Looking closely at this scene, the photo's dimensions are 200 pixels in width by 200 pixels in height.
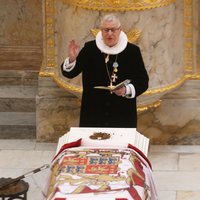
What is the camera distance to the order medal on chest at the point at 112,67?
Result: 33.3 feet

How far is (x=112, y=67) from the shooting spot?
1018 cm

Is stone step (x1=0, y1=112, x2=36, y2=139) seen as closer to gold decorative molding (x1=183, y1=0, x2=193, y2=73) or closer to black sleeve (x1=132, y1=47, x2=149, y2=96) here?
gold decorative molding (x1=183, y1=0, x2=193, y2=73)

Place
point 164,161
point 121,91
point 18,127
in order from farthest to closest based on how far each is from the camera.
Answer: point 18,127, point 164,161, point 121,91

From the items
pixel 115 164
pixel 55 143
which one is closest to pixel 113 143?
pixel 115 164

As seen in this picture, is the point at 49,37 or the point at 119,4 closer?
the point at 119,4

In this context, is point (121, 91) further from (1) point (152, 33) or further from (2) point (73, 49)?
(1) point (152, 33)

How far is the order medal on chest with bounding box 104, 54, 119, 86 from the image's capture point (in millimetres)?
10156

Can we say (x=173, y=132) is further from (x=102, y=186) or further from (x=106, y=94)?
(x=102, y=186)

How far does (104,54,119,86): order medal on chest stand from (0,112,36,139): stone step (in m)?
2.41

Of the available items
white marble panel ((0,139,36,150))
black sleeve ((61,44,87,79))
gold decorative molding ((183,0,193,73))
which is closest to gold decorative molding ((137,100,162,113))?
gold decorative molding ((183,0,193,73))

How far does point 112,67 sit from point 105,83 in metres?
0.16

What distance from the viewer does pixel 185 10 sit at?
11688 mm

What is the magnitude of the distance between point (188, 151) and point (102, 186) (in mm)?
3608

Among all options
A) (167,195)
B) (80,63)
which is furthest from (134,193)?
(167,195)
